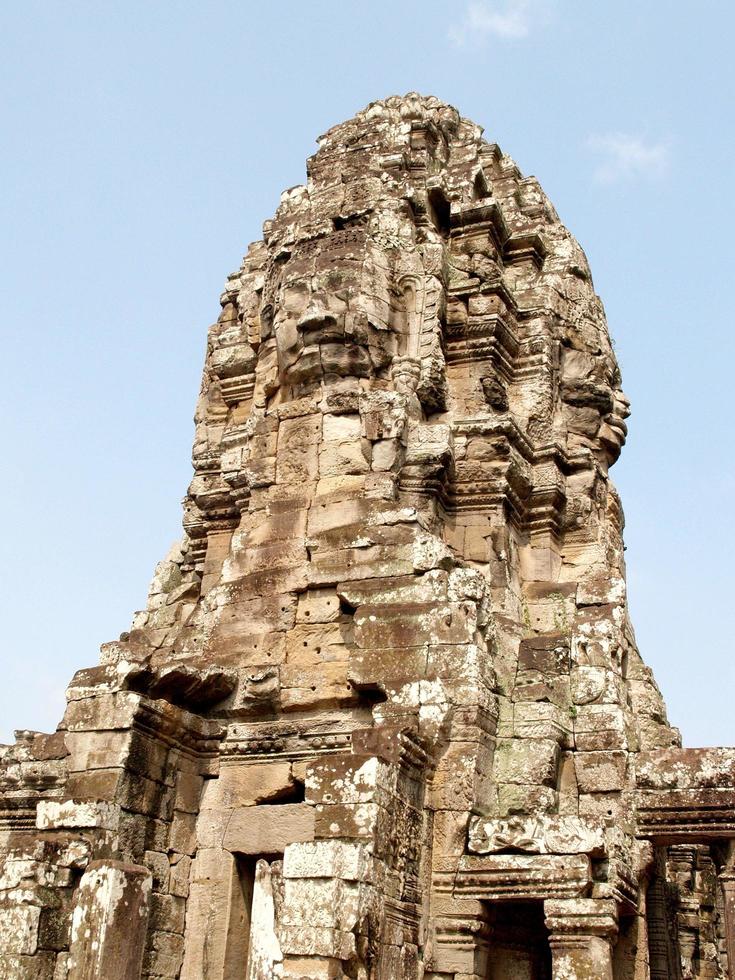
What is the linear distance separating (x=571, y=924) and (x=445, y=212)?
8.24 m

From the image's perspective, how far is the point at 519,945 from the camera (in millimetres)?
9258

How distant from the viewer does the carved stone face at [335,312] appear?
1144 cm

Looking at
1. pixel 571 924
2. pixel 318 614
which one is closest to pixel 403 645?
pixel 318 614

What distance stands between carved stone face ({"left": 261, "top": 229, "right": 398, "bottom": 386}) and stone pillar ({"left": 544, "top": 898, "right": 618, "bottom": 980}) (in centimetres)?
551

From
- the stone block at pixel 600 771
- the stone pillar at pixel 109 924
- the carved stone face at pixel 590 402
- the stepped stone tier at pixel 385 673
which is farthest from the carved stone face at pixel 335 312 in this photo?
the stone pillar at pixel 109 924

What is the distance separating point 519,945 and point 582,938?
1093 millimetres

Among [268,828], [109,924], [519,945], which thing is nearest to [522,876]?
[519,945]

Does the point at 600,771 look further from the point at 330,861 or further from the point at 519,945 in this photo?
the point at 330,861

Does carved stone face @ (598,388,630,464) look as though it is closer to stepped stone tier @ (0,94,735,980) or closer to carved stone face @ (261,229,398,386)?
stepped stone tier @ (0,94,735,980)

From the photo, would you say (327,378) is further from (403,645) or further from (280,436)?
(403,645)

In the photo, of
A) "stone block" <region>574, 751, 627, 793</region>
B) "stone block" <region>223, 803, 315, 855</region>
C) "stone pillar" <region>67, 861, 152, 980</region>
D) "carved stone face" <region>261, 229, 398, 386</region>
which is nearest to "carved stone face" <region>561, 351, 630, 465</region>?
"carved stone face" <region>261, 229, 398, 386</region>

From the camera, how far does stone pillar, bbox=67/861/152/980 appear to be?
8.32m

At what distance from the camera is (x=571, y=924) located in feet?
27.3

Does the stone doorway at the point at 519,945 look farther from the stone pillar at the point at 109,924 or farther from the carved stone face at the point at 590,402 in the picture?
the carved stone face at the point at 590,402
